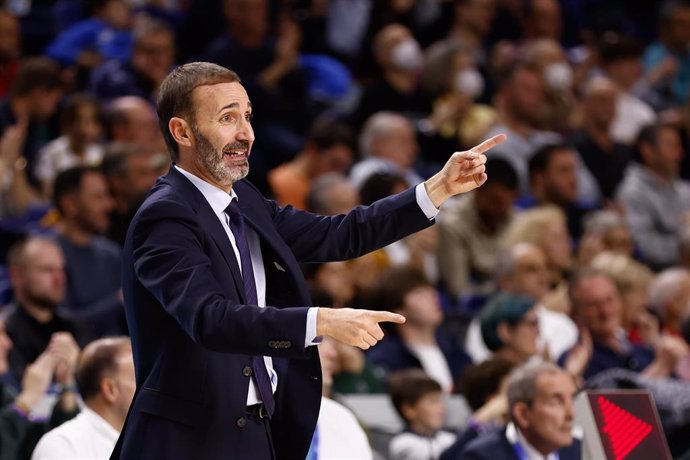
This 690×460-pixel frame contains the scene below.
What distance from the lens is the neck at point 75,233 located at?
7152 millimetres

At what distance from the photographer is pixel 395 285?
6.95m

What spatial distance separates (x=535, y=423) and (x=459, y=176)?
2.15m

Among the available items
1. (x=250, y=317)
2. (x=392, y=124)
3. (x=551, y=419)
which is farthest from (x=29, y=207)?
(x=250, y=317)

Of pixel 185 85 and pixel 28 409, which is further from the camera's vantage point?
A: pixel 28 409

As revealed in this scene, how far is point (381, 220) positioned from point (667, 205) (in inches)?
249

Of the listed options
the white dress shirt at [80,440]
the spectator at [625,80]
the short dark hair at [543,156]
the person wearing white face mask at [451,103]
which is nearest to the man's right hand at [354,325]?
the white dress shirt at [80,440]

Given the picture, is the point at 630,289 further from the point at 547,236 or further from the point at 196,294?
the point at 196,294

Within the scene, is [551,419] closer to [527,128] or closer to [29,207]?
[29,207]

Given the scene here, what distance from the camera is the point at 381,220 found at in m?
3.37

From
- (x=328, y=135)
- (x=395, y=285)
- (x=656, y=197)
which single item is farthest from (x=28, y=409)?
(x=656, y=197)

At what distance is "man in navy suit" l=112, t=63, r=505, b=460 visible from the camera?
291 cm

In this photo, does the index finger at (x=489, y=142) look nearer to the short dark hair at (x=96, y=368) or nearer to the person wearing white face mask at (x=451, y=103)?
the short dark hair at (x=96, y=368)

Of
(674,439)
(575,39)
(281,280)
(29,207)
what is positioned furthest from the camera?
(575,39)

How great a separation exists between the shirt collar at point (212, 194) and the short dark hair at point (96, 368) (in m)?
1.66
